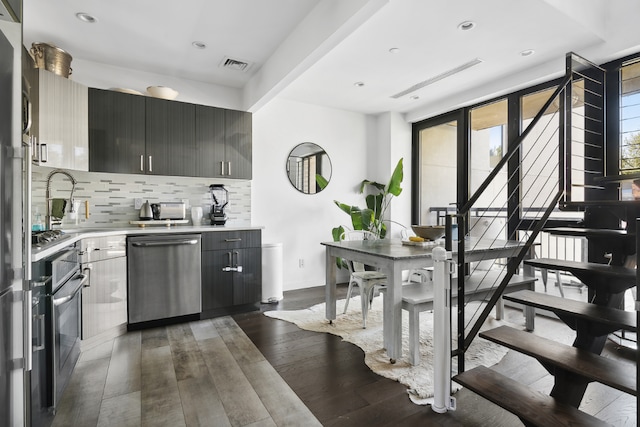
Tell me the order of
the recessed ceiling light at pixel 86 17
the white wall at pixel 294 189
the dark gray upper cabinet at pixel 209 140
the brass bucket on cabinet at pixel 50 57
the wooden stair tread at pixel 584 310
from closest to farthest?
the wooden stair tread at pixel 584 310 → the recessed ceiling light at pixel 86 17 → the brass bucket on cabinet at pixel 50 57 → the dark gray upper cabinet at pixel 209 140 → the white wall at pixel 294 189

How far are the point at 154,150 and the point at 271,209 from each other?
1595 mm

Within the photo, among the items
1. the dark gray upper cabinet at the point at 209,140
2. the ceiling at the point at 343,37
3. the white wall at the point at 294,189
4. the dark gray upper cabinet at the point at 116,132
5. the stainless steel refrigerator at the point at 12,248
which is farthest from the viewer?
the white wall at the point at 294,189

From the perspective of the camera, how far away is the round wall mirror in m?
4.53

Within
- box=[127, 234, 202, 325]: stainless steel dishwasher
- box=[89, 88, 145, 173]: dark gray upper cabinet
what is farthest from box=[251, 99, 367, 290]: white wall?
box=[89, 88, 145, 173]: dark gray upper cabinet

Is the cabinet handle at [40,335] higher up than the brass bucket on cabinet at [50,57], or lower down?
lower down

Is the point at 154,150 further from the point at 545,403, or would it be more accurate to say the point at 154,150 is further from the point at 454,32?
the point at 545,403

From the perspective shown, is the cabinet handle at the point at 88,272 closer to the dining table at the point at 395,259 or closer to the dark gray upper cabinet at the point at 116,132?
the dark gray upper cabinet at the point at 116,132

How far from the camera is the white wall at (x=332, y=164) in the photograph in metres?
4.32

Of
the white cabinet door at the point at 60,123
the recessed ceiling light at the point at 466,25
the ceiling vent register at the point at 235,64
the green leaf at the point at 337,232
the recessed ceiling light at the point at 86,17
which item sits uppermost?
the ceiling vent register at the point at 235,64

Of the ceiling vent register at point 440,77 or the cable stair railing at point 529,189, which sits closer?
the cable stair railing at point 529,189

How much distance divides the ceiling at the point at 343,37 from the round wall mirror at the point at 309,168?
0.99m

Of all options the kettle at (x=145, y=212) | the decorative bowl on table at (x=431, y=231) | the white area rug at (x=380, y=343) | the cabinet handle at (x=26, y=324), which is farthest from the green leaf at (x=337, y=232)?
the cabinet handle at (x=26, y=324)

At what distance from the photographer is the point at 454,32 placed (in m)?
2.73

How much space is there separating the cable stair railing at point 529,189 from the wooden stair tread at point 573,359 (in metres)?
0.18
